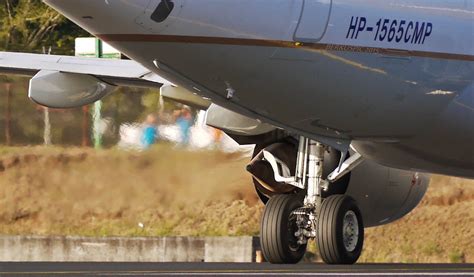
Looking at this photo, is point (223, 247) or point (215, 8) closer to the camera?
point (215, 8)

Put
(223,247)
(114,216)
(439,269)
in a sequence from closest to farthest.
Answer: (439,269) < (223,247) < (114,216)

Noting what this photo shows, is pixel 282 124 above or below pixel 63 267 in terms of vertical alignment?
above

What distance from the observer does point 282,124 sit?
71.3ft

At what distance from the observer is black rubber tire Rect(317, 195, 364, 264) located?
22.3 metres

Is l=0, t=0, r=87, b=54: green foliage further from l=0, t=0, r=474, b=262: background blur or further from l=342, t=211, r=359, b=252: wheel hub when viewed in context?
l=342, t=211, r=359, b=252: wheel hub

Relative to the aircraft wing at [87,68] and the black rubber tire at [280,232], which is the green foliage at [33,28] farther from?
the black rubber tire at [280,232]

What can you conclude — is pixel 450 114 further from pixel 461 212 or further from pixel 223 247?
pixel 461 212

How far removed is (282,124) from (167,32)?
300 cm

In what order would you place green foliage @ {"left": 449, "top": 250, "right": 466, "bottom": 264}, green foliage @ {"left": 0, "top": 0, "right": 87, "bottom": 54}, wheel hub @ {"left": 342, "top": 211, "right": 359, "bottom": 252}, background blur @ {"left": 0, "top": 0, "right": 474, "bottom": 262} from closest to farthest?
wheel hub @ {"left": 342, "top": 211, "right": 359, "bottom": 252}
background blur @ {"left": 0, "top": 0, "right": 474, "bottom": 262}
green foliage @ {"left": 449, "top": 250, "right": 466, "bottom": 264}
green foliage @ {"left": 0, "top": 0, "right": 87, "bottom": 54}

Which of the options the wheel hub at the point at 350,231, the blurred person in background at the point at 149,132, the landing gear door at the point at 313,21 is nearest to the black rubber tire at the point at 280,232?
the wheel hub at the point at 350,231

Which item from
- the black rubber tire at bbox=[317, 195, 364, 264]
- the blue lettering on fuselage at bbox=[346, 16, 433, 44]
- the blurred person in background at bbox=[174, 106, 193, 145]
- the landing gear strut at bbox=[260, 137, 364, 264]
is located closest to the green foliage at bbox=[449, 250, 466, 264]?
the blurred person in background at bbox=[174, 106, 193, 145]

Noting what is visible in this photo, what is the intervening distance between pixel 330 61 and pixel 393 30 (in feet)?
3.23

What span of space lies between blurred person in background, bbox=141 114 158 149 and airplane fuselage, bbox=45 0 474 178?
7571 millimetres

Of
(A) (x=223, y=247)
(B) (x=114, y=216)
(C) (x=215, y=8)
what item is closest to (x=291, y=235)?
(C) (x=215, y=8)
